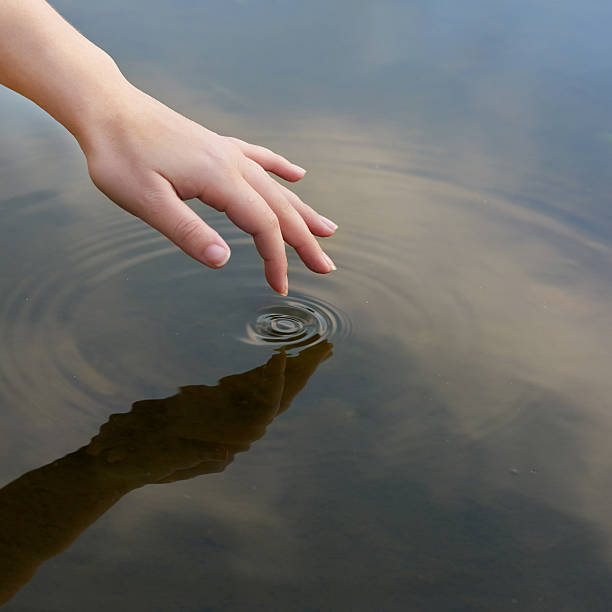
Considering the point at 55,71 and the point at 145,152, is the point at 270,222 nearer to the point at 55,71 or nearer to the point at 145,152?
the point at 145,152

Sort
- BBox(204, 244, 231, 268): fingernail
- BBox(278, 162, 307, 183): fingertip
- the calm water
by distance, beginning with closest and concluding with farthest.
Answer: the calm water → BBox(204, 244, 231, 268): fingernail → BBox(278, 162, 307, 183): fingertip

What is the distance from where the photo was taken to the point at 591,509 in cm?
58

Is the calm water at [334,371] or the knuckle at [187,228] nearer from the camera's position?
the calm water at [334,371]

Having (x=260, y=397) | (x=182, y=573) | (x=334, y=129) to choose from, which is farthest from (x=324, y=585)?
(x=334, y=129)

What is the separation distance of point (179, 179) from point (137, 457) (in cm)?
24

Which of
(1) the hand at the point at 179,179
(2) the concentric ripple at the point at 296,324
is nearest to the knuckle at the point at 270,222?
(1) the hand at the point at 179,179

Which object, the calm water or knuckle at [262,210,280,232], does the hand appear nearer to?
knuckle at [262,210,280,232]

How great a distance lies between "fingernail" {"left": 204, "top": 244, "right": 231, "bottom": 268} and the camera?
2.17ft

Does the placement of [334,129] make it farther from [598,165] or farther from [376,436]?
[376,436]

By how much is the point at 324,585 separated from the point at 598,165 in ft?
2.58

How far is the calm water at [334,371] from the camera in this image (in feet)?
1.69

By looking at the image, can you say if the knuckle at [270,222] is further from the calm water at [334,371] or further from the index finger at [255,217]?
the calm water at [334,371]

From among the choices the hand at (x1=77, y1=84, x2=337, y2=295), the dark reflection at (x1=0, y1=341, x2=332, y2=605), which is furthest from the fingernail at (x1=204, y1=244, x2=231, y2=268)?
the dark reflection at (x1=0, y1=341, x2=332, y2=605)

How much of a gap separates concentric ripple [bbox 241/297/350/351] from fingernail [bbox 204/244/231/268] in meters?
0.09
